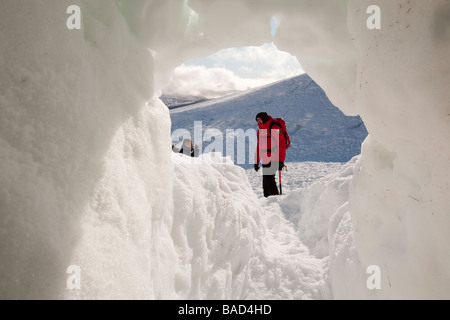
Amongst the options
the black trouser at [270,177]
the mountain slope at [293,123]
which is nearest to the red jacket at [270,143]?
the black trouser at [270,177]

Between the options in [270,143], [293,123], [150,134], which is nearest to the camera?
[150,134]

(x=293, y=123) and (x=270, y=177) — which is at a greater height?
(x=293, y=123)

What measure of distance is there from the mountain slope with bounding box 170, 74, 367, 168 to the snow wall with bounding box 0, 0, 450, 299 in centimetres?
784

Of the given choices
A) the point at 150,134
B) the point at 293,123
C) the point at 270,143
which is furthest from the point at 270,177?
the point at 293,123

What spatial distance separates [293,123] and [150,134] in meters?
12.0

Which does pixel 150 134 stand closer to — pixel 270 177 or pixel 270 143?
pixel 270 143

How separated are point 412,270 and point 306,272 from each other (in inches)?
77.8

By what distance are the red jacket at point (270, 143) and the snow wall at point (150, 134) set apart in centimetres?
175

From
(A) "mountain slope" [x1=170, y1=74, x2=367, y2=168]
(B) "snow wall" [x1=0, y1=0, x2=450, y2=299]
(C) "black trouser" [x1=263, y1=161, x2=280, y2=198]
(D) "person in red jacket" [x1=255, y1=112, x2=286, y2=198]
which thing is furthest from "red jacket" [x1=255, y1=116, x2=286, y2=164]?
(A) "mountain slope" [x1=170, y1=74, x2=367, y2=168]

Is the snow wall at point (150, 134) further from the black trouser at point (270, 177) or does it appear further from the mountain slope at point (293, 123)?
the mountain slope at point (293, 123)

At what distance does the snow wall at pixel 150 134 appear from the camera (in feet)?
3.26

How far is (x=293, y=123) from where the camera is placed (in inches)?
513

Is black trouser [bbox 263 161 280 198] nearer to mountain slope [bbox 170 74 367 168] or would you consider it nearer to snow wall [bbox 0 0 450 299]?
snow wall [bbox 0 0 450 299]

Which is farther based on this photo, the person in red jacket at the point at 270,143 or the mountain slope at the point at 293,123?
the mountain slope at the point at 293,123
